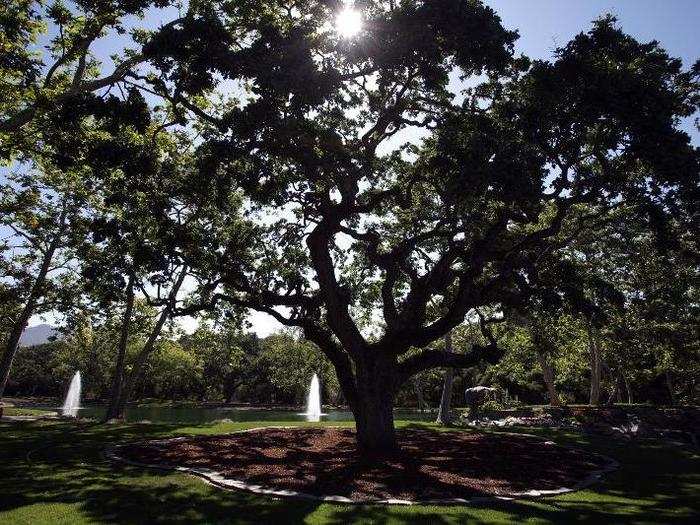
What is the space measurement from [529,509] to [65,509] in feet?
28.4

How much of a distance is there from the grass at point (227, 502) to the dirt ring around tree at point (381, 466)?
0.56m

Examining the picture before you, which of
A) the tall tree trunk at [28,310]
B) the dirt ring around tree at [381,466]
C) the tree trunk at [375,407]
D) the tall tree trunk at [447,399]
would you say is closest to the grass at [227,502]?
the dirt ring around tree at [381,466]

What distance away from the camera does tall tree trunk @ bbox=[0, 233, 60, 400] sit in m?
25.9

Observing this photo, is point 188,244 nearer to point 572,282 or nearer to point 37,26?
point 37,26

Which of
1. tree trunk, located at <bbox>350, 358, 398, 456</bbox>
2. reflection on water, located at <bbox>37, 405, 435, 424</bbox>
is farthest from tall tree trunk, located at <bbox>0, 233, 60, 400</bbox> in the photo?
tree trunk, located at <bbox>350, 358, 398, 456</bbox>

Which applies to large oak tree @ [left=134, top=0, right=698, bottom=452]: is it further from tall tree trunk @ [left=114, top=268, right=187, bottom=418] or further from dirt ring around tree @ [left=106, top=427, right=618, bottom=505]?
tall tree trunk @ [left=114, top=268, right=187, bottom=418]

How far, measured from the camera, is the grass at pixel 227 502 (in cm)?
799

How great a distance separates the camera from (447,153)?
11.7 metres

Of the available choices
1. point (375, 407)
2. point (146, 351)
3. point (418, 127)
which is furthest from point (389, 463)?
point (146, 351)

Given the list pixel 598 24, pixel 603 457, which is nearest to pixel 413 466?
pixel 603 457

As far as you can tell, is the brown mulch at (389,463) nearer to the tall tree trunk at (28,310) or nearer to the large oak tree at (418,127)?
the large oak tree at (418,127)

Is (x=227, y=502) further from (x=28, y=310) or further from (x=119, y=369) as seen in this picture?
(x=28, y=310)

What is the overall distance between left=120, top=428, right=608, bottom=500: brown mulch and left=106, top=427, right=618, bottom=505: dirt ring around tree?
2cm

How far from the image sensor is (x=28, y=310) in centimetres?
2650
